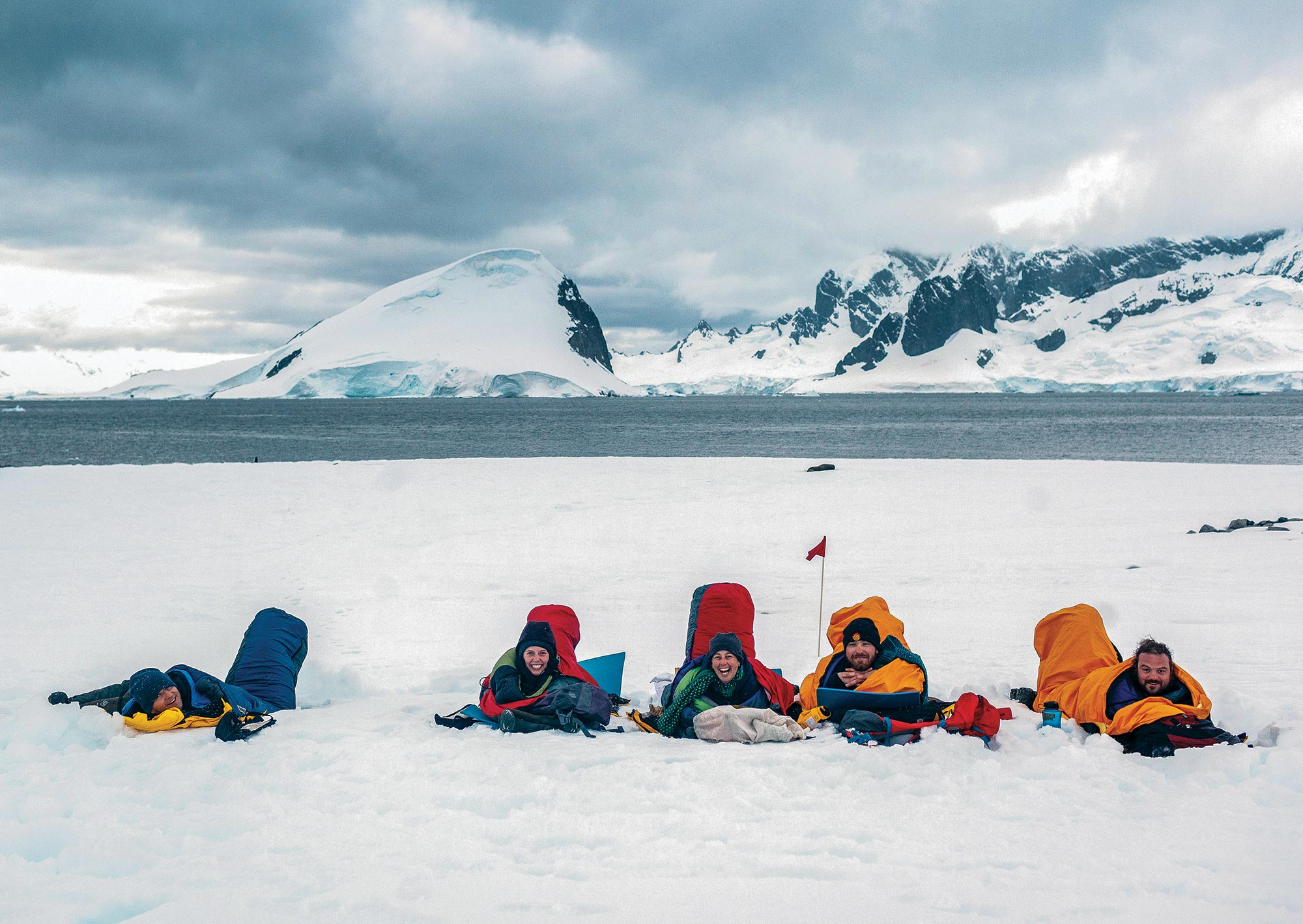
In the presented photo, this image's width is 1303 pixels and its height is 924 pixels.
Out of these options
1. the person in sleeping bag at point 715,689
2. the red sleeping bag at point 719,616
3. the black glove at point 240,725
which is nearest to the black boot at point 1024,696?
the person in sleeping bag at point 715,689

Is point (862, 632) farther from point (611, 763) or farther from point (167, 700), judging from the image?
point (167, 700)

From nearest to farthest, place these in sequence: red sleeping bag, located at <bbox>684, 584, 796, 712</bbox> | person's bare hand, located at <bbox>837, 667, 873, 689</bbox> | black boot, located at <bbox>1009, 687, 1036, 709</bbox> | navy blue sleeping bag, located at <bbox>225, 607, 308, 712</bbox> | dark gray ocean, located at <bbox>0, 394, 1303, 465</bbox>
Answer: person's bare hand, located at <bbox>837, 667, 873, 689</bbox>, black boot, located at <bbox>1009, 687, 1036, 709</bbox>, navy blue sleeping bag, located at <bbox>225, 607, 308, 712</bbox>, red sleeping bag, located at <bbox>684, 584, 796, 712</bbox>, dark gray ocean, located at <bbox>0, 394, 1303, 465</bbox>

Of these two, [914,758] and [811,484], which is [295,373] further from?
[914,758]

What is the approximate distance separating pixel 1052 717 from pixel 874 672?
1.29 meters

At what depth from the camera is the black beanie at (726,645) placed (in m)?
6.78

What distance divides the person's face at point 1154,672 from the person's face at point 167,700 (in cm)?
695

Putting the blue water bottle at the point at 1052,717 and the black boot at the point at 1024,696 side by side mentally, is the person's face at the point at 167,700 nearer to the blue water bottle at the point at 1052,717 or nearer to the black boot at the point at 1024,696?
the blue water bottle at the point at 1052,717

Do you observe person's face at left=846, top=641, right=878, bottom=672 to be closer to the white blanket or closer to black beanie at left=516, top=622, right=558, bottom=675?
the white blanket

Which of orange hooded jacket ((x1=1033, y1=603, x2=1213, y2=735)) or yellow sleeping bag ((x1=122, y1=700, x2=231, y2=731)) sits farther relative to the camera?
yellow sleeping bag ((x1=122, y1=700, x2=231, y2=731))

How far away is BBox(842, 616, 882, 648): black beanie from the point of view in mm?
→ 6965

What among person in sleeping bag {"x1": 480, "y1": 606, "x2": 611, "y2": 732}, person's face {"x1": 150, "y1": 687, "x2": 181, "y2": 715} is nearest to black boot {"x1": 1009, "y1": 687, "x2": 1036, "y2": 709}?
person in sleeping bag {"x1": 480, "y1": 606, "x2": 611, "y2": 732}

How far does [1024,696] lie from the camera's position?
297 inches

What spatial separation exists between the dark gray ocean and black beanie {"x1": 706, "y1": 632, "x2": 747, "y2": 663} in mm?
34256

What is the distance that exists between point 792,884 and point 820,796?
1.02 m
